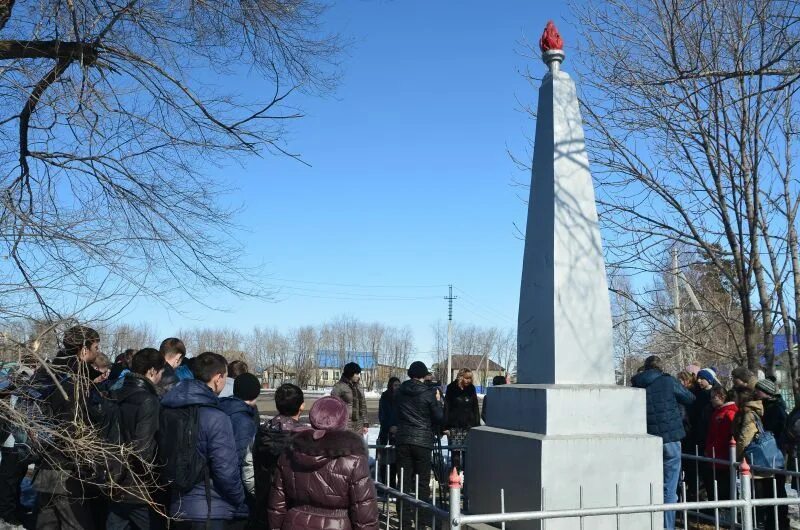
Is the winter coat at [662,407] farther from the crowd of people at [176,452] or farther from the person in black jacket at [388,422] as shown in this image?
the crowd of people at [176,452]

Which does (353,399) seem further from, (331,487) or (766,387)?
(331,487)

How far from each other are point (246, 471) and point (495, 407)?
1803 mm

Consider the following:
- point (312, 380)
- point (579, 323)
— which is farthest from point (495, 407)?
point (312, 380)

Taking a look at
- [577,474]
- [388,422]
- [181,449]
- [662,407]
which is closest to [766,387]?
[662,407]

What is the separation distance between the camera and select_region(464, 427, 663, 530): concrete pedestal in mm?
4215

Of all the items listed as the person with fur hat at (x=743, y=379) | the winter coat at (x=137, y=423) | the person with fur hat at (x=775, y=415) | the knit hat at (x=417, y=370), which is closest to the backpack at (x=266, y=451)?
the winter coat at (x=137, y=423)

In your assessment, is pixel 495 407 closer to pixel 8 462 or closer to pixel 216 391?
pixel 216 391

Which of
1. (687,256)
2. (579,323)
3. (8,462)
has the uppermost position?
(687,256)

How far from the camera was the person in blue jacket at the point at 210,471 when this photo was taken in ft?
13.4

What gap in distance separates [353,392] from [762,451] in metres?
4.41

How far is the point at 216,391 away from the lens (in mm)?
4477

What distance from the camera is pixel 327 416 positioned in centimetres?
373

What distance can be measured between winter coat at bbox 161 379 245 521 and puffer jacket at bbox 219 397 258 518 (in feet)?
1.33

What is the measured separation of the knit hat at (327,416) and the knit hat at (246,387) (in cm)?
132
